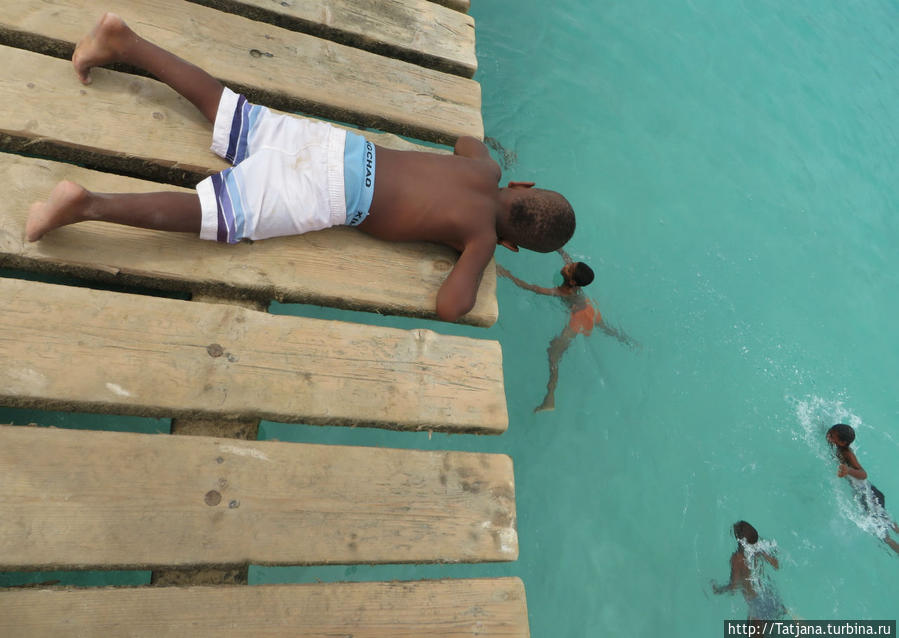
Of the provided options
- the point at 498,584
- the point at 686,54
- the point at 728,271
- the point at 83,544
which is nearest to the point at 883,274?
the point at 728,271

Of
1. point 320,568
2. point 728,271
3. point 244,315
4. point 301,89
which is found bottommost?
point 320,568

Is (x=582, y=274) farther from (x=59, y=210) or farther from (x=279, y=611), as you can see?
(x=59, y=210)

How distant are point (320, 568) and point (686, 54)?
5.44m

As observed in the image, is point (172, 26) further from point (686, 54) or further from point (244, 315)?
point (686, 54)

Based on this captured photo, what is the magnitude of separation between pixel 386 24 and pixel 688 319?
2.85 m

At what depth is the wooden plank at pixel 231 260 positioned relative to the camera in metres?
1.82

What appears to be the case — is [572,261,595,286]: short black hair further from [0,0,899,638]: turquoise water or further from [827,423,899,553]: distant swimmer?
[827,423,899,553]: distant swimmer

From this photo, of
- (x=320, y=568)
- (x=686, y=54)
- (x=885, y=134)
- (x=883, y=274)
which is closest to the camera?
(x=320, y=568)

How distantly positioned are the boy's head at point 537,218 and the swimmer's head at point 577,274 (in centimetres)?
117

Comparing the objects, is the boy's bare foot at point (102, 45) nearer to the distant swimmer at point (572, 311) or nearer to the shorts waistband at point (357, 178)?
the shorts waistband at point (357, 178)

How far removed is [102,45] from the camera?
201 centimetres

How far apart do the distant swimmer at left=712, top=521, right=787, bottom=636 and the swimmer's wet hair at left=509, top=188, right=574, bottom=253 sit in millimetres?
2377

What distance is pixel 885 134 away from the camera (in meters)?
6.17

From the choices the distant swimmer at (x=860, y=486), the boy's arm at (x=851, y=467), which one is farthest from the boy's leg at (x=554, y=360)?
the boy's arm at (x=851, y=467)
